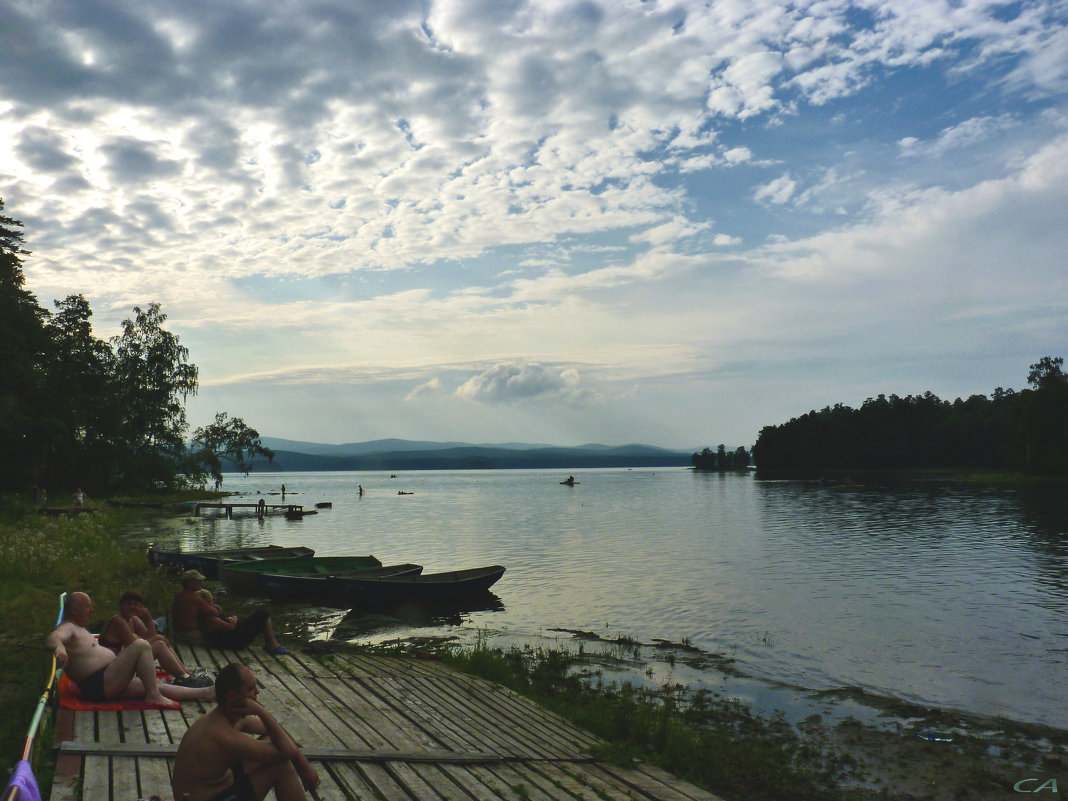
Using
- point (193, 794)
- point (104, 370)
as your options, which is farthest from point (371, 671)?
point (104, 370)

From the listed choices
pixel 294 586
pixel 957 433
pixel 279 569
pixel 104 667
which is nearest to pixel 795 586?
pixel 294 586

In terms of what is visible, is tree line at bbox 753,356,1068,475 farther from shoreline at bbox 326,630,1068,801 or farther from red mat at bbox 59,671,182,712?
red mat at bbox 59,671,182,712

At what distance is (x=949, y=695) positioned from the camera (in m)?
17.2

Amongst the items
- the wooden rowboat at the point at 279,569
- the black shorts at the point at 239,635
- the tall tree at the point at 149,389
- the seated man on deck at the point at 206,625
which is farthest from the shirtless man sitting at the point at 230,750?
the tall tree at the point at 149,389

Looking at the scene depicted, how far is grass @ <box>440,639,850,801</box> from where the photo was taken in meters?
11.4

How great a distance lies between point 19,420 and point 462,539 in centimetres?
3079

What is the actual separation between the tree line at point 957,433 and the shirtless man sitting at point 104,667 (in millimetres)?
132426

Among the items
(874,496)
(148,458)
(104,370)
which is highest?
(104,370)

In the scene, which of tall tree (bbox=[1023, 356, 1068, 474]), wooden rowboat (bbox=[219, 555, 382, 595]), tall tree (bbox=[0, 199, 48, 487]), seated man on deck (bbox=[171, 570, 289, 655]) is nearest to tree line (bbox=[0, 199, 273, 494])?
tall tree (bbox=[0, 199, 48, 487])

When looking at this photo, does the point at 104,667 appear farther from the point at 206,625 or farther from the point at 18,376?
the point at 18,376

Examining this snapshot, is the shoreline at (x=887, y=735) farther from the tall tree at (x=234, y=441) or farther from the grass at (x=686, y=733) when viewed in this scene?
the tall tree at (x=234, y=441)

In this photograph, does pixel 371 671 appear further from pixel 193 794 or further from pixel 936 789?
pixel 936 789

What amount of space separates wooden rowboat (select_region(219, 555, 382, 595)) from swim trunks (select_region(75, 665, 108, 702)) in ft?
62.5

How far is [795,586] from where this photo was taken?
108ft
